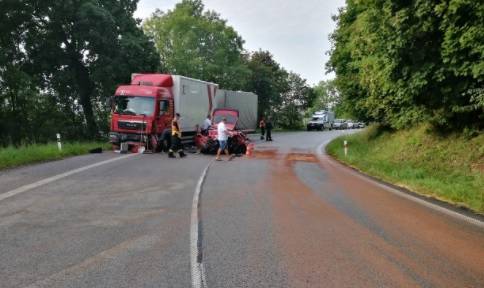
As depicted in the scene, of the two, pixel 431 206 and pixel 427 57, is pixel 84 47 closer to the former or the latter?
pixel 427 57

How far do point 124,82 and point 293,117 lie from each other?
46421 millimetres

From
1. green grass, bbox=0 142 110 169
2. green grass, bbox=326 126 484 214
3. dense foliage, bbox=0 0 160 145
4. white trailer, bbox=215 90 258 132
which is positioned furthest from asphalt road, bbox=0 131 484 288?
dense foliage, bbox=0 0 160 145

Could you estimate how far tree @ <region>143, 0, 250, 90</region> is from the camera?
192ft

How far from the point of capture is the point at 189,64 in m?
57.2

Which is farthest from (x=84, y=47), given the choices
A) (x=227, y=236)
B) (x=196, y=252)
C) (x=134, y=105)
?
(x=196, y=252)

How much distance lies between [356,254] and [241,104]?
97.5ft

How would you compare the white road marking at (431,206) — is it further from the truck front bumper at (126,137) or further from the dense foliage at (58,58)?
the dense foliage at (58,58)

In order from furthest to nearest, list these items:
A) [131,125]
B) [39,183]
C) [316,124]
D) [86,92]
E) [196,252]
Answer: [316,124] → [86,92] → [131,125] → [39,183] → [196,252]

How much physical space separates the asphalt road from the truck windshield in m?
10.5

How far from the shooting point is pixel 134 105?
23.1 meters

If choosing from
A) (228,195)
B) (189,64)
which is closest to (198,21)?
(189,64)

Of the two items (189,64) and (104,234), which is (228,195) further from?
(189,64)

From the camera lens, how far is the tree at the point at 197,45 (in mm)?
58562

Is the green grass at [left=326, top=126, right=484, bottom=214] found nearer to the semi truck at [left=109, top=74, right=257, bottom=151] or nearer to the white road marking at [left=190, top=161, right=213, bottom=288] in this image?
the white road marking at [left=190, top=161, right=213, bottom=288]
